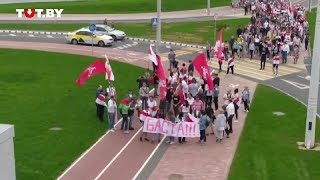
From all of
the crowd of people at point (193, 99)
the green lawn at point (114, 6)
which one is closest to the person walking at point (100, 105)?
the crowd of people at point (193, 99)

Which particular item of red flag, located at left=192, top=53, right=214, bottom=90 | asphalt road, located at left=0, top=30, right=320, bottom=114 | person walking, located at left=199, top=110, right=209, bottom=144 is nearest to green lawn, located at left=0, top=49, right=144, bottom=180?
person walking, located at left=199, top=110, right=209, bottom=144

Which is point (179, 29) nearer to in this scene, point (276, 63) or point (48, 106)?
point (276, 63)

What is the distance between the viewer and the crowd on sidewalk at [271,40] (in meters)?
37.8

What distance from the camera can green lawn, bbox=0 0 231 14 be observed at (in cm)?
6488

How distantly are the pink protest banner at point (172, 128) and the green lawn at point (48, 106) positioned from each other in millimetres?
2224

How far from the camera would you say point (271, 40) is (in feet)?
129

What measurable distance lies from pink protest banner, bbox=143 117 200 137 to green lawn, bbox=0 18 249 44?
25.5 meters

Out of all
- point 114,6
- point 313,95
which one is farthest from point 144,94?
point 114,6

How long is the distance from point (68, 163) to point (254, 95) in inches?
532

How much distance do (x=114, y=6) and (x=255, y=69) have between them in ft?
112

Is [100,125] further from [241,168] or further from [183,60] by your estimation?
[183,60]

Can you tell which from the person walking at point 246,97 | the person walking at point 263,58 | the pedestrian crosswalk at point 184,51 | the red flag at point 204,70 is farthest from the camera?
the pedestrian crosswalk at point 184,51

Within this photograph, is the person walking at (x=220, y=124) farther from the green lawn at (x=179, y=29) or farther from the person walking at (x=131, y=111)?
the green lawn at (x=179, y=29)

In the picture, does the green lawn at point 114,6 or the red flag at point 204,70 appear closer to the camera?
the red flag at point 204,70
